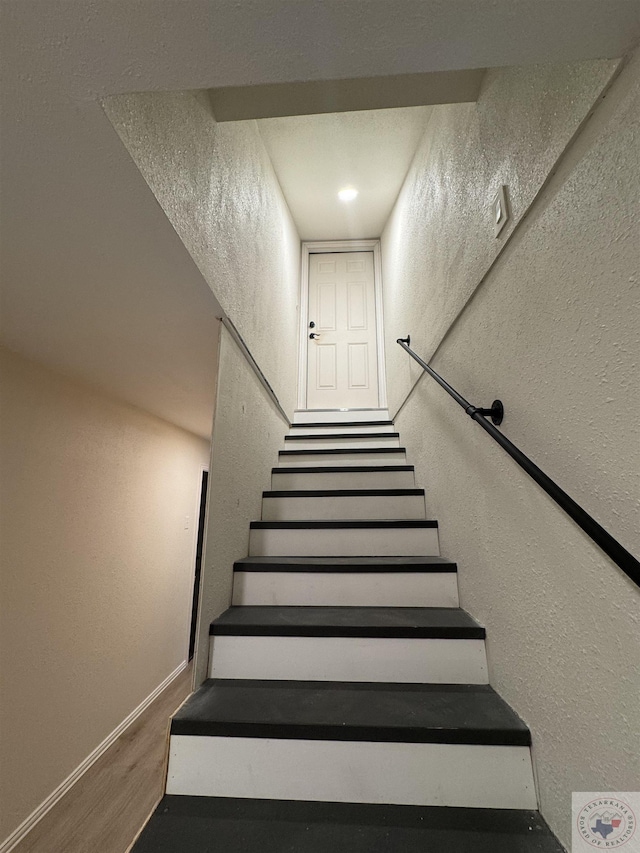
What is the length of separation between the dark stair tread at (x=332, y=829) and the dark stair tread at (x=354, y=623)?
0.40 m

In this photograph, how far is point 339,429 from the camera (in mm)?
2992

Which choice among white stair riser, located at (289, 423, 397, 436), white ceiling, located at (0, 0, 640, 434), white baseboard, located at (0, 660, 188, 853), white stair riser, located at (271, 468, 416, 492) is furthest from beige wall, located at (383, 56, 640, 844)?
white baseboard, located at (0, 660, 188, 853)

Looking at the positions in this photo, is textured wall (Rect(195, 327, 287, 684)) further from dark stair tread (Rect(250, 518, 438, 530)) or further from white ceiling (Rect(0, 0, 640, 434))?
white ceiling (Rect(0, 0, 640, 434))

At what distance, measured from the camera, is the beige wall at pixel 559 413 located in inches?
25.4

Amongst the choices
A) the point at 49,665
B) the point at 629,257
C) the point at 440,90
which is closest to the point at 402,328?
the point at 440,90

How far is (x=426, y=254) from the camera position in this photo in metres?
2.08

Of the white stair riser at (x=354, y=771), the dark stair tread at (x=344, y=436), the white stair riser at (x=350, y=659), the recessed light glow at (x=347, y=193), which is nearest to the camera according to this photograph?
the white stair riser at (x=354, y=771)

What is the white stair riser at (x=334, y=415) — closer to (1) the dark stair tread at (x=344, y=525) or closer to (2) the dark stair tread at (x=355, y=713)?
(1) the dark stair tread at (x=344, y=525)

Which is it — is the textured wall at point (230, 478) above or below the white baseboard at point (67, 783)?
above

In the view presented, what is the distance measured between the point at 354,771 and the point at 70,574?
67.5 inches

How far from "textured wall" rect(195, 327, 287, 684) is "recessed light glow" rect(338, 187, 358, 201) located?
2.24 m

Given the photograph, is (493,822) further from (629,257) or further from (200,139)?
(200,139)

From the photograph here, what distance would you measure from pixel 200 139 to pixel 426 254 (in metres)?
1.36

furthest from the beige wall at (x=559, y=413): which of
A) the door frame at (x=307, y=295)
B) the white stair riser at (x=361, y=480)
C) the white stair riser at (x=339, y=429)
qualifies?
the door frame at (x=307, y=295)
